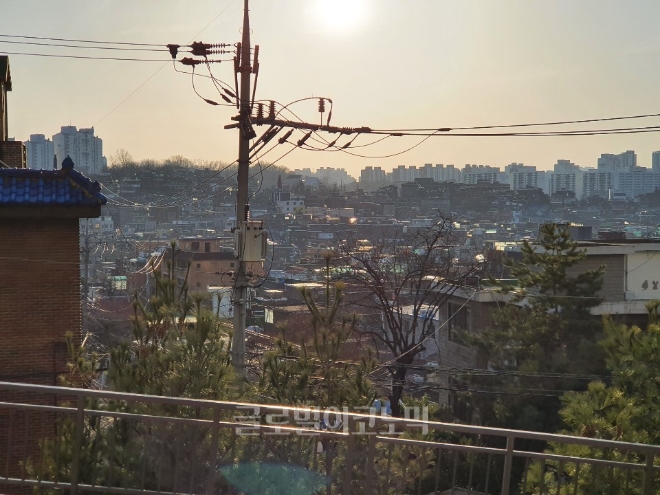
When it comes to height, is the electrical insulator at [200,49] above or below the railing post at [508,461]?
above

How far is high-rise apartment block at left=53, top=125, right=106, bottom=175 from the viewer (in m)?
46.8

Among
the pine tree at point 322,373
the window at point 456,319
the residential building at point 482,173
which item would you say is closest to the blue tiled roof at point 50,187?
the pine tree at point 322,373

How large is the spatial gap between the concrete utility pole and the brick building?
2.00m

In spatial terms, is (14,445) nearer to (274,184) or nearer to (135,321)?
(135,321)

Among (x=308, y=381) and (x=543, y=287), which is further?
(x=543, y=287)

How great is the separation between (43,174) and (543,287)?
10.6 m

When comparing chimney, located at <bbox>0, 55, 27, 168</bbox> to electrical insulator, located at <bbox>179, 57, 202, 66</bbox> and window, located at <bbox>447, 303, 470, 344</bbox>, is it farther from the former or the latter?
window, located at <bbox>447, 303, 470, 344</bbox>

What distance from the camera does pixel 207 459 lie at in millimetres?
5473

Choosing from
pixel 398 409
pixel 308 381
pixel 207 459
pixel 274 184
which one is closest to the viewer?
pixel 207 459

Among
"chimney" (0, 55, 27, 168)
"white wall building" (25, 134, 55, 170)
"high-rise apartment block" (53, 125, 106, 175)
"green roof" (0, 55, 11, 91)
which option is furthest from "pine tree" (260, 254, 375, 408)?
"high-rise apartment block" (53, 125, 106, 175)

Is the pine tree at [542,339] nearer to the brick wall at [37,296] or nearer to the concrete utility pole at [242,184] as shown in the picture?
the concrete utility pole at [242,184]

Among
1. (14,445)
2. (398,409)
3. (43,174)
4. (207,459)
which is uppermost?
(43,174)

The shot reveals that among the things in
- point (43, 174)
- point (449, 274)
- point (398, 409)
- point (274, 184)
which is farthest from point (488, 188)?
point (43, 174)

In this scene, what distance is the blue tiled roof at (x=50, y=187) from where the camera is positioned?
9914mm
